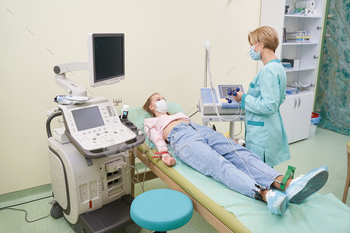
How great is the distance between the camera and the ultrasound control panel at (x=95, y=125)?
161 centimetres

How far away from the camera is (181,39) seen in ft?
9.39

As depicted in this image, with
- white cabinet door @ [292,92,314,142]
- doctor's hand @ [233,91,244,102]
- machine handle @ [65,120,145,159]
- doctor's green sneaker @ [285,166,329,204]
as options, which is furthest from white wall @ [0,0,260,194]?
doctor's green sneaker @ [285,166,329,204]

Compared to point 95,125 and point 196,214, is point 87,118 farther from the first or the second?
point 196,214

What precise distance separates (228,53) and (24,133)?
7.36ft

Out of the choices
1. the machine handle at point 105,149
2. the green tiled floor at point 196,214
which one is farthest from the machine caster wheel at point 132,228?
the machine handle at point 105,149

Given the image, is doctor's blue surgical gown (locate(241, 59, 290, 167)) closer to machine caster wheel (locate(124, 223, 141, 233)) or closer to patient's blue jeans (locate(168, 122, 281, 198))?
patient's blue jeans (locate(168, 122, 281, 198))

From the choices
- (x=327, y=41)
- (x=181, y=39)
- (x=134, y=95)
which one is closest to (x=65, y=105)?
(x=134, y=95)

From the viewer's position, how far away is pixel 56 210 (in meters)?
2.05

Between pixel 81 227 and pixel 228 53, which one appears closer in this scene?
pixel 81 227

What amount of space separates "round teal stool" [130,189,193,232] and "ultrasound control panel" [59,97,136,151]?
1.25ft

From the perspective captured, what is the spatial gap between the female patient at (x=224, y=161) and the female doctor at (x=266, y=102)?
217mm

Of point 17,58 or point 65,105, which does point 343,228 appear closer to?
point 65,105

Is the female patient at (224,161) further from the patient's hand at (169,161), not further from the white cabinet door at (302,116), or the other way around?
the white cabinet door at (302,116)

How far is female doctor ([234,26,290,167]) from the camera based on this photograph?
185 cm
